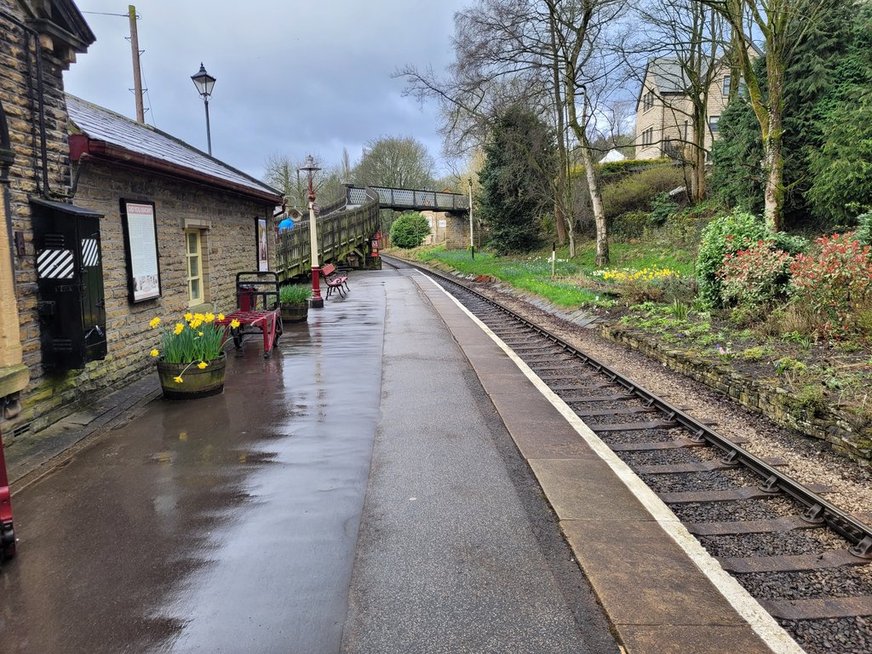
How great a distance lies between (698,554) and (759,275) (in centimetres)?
736

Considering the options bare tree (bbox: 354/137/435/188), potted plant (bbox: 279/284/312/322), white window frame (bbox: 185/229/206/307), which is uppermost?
bare tree (bbox: 354/137/435/188)

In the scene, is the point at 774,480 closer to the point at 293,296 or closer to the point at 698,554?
the point at 698,554

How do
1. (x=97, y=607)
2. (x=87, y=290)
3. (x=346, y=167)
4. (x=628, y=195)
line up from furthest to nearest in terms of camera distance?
(x=346, y=167), (x=628, y=195), (x=87, y=290), (x=97, y=607)

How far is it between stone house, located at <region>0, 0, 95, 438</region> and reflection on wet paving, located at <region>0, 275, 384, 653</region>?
43.5 inches

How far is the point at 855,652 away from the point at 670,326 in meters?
7.89

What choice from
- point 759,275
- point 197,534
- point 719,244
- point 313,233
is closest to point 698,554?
point 197,534

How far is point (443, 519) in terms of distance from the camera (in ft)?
A: 12.8

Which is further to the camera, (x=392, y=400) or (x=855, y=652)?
(x=392, y=400)

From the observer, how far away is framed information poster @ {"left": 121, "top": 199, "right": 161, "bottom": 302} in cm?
738

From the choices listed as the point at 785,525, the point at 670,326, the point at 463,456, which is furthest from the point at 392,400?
the point at 670,326

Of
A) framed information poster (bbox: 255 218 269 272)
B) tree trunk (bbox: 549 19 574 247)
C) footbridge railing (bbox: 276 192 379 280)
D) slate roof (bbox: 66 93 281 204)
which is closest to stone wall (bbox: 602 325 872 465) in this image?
slate roof (bbox: 66 93 281 204)

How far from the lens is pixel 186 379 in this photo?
22.0 ft

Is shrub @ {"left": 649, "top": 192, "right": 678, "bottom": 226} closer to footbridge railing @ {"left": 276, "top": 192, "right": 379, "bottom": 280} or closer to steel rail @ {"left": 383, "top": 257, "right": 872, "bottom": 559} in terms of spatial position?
footbridge railing @ {"left": 276, "top": 192, "right": 379, "bottom": 280}

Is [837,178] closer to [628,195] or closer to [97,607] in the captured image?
[628,195]
